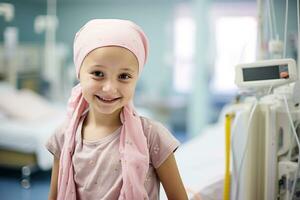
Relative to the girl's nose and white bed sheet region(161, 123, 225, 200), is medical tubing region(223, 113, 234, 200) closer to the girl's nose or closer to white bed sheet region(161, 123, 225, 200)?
white bed sheet region(161, 123, 225, 200)

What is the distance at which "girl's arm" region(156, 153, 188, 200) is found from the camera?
46.0 inches

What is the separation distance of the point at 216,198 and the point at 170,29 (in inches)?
157

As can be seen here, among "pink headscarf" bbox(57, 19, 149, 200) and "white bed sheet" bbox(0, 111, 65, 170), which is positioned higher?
"pink headscarf" bbox(57, 19, 149, 200)

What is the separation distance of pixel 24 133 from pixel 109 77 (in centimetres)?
244

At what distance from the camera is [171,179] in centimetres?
118

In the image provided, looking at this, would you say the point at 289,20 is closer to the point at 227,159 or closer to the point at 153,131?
the point at 227,159

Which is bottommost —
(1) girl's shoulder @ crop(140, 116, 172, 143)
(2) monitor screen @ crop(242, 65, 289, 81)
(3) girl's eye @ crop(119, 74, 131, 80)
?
(1) girl's shoulder @ crop(140, 116, 172, 143)

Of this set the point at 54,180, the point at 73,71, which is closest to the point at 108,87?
the point at 54,180

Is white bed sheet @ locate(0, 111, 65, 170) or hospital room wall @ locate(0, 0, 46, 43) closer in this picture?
white bed sheet @ locate(0, 111, 65, 170)

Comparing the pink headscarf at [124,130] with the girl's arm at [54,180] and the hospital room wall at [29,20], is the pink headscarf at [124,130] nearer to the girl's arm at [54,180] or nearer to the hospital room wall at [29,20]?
the girl's arm at [54,180]

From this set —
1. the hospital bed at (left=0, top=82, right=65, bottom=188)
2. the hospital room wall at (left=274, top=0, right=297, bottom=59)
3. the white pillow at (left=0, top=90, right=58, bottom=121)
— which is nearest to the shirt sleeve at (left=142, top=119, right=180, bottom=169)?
the hospital room wall at (left=274, top=0, right=297, bottom=59)

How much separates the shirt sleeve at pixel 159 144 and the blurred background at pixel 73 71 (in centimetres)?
153

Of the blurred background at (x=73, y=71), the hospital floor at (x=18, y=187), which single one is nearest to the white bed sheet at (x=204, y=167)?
the hospital floor at (x=18, y=187)

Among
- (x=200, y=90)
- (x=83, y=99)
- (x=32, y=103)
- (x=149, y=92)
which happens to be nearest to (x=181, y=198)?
(x=83, y=99)
